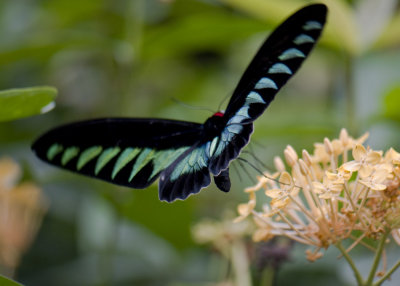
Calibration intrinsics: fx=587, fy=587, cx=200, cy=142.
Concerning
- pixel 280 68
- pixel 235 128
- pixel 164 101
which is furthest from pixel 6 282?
pixel 164 101

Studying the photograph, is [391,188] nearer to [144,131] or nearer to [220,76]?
[144,131]

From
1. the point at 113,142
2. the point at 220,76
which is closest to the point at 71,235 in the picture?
the point at 220,76

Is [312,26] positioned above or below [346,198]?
above

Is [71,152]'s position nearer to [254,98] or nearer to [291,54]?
[254,98]

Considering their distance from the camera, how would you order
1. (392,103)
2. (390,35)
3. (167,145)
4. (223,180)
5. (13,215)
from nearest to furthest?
(223,180) < (167,145) < (392,103) < (13,215) < (390,35)

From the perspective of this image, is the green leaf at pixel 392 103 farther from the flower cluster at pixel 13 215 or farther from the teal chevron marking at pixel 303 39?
the flower cluster at pixel 13 215

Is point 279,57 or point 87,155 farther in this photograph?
point 87,155
